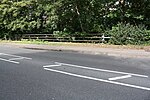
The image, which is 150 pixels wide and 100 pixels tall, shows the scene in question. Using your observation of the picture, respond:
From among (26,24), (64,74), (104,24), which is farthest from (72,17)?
(64,74)

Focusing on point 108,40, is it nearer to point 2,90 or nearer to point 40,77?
point 40,77

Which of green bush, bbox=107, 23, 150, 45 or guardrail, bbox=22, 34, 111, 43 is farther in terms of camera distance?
guardrail, bbox=22, 34, 111, 43

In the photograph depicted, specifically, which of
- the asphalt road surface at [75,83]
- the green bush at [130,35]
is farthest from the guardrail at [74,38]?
the asphalt road surface at [75,83]

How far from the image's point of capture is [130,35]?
2231 centimetres

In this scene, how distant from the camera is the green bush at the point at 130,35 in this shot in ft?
71.8

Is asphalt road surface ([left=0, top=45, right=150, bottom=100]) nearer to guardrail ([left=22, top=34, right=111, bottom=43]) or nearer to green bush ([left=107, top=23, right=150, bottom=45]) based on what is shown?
green bush ([left=107, top=23, right=150, bottom=45])

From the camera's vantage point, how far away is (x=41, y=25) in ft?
120

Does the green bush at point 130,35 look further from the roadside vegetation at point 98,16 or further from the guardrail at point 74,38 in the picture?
the guardrail at point 74,38

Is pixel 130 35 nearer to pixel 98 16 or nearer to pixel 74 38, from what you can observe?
pixel 74 38

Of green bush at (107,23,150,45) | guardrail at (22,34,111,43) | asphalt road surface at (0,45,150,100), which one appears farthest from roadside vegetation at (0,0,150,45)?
asphalt road surface at (0,45,150,100)

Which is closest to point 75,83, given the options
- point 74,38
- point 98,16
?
point 74,38

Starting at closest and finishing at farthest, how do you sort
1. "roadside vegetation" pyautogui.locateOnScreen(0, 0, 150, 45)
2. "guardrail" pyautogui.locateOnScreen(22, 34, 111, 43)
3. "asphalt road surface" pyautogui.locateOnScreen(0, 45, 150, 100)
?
"asphalt road surface" pyautogui.locateOnScreen(0, 45, 150, 100) < "guardrail" pyautogui.locateOnScreen(22, 34, 111, 43) < "roadside vegetation" pyautogui.locateOnScreen(0, 0, 150, 45)

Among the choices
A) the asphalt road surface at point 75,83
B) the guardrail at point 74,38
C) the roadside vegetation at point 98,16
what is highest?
the roadside vegetation at point 98,16

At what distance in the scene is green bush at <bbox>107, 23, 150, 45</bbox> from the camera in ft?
71.8
